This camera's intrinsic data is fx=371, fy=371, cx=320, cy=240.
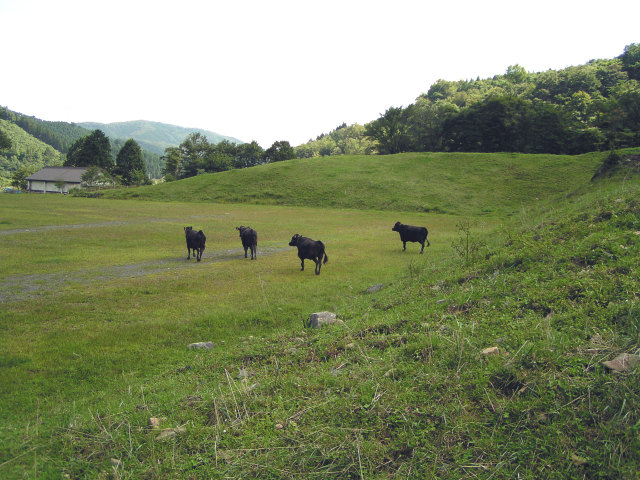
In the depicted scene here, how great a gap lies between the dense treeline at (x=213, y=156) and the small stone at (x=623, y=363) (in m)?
113

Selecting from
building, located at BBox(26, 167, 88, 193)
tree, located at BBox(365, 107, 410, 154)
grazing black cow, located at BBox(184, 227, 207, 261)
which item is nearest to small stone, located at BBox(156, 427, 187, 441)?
grazing black cow, located at BBox(184, 227, 207, 261)

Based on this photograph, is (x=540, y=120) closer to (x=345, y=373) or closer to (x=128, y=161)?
(x=345, y=373)

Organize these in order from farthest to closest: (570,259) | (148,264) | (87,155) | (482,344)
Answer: (87,155) < (148,264) < (570,259) < (482,344)

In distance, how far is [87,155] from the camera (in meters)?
113

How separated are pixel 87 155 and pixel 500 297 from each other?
131894 mm

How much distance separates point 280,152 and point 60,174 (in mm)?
65178

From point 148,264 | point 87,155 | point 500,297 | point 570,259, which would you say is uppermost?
point 87,155

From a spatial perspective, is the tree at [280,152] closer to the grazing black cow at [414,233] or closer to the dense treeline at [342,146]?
the dense treeline at [342,146]

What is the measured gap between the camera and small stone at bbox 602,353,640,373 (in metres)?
3.67

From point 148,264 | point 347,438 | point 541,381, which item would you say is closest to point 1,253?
point 148,264

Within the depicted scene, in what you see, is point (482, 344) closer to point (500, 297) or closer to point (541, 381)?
point (541, 381)

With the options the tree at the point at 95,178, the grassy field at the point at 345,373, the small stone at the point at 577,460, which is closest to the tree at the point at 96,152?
the tree at the point at 95,178

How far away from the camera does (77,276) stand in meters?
14.3

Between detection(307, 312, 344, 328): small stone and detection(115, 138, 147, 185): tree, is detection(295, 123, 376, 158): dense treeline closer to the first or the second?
detection(115, 138, 147, 185): tree
